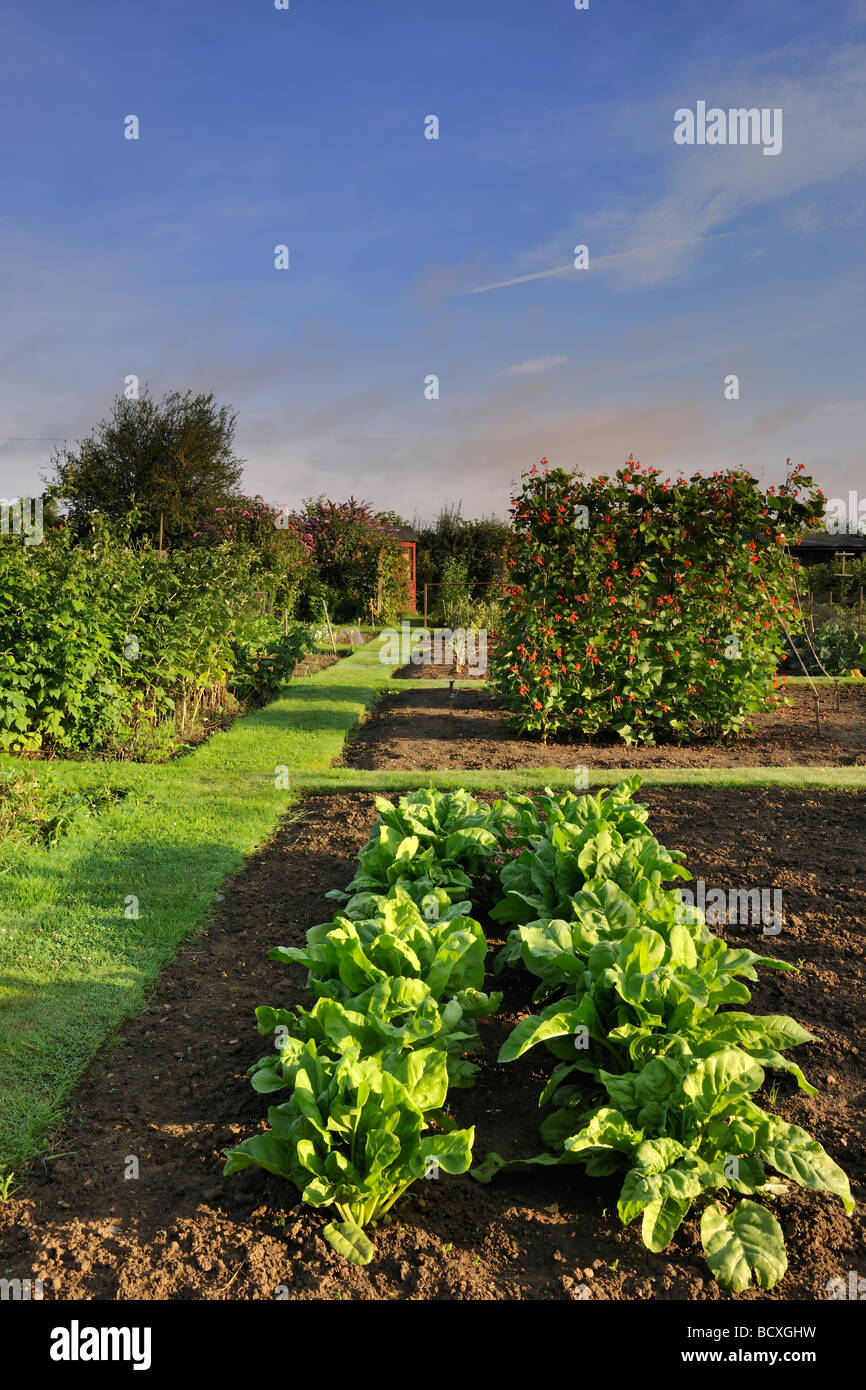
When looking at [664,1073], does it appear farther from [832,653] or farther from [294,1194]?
[832,653]

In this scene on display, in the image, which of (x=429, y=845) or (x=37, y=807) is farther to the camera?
(x=37, y=807)

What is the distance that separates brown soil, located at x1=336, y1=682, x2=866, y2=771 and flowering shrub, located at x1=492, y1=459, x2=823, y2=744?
39 centimetres

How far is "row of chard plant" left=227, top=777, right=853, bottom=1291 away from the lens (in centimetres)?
224

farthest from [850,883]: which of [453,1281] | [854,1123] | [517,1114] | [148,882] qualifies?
[148,882]

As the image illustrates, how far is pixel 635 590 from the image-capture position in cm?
830

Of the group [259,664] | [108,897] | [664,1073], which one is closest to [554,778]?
[108,897]

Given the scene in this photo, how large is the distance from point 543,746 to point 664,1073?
6.01 metres

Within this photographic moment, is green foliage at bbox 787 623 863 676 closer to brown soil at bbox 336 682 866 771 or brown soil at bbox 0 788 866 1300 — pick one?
brown soil at bbox 336 682 866 771

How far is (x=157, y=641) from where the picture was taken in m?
8.30

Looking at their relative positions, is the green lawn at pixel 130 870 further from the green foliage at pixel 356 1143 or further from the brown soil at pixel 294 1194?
the green foliage at pixel 356 1143

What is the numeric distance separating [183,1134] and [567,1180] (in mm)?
1135

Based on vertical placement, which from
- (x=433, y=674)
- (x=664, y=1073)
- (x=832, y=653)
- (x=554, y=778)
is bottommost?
(x=664, y=1073)

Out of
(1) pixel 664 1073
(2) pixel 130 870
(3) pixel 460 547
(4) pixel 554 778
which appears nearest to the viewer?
(1) pixel 664 1073
